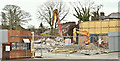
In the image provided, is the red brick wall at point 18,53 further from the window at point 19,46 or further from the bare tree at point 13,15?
the bare tree at point 13,15

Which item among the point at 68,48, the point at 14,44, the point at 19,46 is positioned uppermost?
the point at 14,44

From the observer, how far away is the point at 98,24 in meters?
46.6

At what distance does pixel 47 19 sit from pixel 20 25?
35.2ft

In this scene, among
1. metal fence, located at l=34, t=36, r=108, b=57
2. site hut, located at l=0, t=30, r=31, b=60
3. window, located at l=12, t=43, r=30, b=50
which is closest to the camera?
site hut, located at l=0, t=30, r=31, b=60

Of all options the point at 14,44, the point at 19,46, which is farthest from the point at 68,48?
the point at 14,44

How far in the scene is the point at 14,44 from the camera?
69.8 ft

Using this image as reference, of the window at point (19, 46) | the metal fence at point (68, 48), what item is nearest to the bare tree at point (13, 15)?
the metal fence at point (68, 48)

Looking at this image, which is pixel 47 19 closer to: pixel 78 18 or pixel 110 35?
pixel 78 18

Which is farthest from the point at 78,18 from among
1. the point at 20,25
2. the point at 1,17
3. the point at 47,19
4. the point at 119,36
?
the point at 119,36

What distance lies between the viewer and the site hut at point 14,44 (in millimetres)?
20297

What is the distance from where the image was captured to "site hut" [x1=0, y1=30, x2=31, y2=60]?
20.3m

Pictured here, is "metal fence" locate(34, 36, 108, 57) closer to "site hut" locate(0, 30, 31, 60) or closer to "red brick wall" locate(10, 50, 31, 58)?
"site hut" locate(0, 30, 31, 60)

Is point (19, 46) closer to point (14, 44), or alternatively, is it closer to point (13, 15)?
point (14, 44)

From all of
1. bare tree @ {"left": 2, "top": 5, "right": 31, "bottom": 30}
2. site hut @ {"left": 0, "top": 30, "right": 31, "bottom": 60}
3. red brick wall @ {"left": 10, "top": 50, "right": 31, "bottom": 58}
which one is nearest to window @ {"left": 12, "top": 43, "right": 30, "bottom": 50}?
site hut @ {"left": 0, "top": 30, "right": 31, "bottom": 60}
